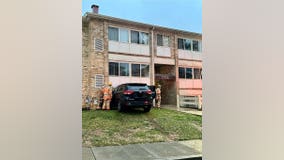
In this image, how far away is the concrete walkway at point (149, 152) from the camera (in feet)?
10.1

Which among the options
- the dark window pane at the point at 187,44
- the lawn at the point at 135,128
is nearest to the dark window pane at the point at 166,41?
the dark window pane at the point at 187,44

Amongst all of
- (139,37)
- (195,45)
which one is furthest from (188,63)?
(139,37)

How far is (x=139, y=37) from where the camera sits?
8.70 m

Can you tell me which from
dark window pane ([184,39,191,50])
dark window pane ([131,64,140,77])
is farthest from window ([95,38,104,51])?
dark window pane ([184,39,191,50])

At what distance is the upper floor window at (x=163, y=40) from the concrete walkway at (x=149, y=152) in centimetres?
598

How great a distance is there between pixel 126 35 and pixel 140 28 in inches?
29.9

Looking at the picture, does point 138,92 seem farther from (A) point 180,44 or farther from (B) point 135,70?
(A) point 180,44

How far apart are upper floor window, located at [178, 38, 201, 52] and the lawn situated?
14.2ft

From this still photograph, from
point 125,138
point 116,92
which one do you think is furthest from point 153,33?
point 125,138
